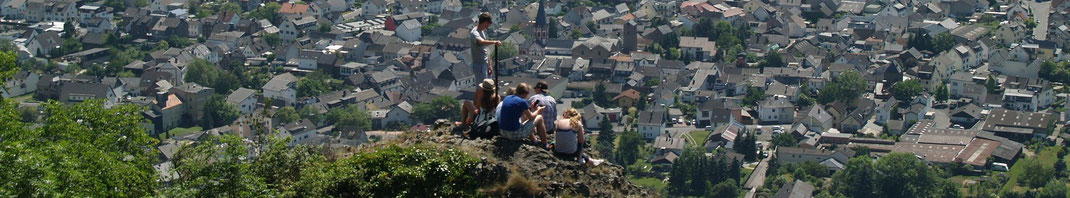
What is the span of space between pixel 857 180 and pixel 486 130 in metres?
20.9

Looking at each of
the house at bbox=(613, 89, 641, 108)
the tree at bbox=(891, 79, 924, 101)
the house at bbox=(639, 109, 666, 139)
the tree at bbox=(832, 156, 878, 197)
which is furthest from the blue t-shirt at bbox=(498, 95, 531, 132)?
the tree at bbox=(891, 79, 924, 101)

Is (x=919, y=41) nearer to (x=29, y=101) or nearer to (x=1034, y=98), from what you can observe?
(x=1034, y=98)

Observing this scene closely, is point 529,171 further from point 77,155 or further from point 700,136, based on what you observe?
point 700,136

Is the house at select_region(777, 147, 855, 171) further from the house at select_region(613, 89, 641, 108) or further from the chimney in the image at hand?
the chimney

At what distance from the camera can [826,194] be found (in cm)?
3100

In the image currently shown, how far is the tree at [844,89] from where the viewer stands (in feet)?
132

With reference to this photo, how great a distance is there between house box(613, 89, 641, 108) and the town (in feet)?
0.25

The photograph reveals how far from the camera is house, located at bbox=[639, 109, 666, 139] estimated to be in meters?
36.6

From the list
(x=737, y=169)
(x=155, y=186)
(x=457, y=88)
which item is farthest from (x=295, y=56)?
(x=155, y=186)

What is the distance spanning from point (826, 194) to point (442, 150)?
20.4m

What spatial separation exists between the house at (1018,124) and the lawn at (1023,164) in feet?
3.60

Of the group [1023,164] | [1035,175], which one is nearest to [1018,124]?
[1023,164]

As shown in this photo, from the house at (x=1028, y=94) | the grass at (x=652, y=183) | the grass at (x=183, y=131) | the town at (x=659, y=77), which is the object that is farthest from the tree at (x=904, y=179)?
the grass at (x=183, y=131)

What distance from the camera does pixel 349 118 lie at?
124ft
